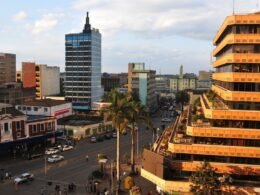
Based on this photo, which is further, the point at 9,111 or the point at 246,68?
the point at 9,111

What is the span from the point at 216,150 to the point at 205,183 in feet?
33.3


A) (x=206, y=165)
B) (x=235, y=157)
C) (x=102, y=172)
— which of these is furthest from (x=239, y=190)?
(x=102, y=172)

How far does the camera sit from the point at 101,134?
126m

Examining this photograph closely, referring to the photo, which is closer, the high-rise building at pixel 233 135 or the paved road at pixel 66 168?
the high-rise building at pixel 233 135

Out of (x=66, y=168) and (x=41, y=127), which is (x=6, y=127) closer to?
(x=41, y=127)

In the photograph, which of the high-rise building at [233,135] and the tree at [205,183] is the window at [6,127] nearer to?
the high-rise building at [233,135]

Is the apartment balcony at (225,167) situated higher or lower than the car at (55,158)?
higher

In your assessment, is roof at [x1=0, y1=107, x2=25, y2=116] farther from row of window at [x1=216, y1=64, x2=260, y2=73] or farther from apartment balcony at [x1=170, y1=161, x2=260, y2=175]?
row of window at [x1=216, y1=64, x2=260, y2=73]

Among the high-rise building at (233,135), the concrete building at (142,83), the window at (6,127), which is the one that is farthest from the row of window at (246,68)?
the concrete building at (142,83)

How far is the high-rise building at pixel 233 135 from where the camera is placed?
57688 mm

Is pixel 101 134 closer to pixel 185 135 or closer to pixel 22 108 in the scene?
pixel 22 108

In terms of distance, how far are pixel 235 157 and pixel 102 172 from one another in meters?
26.0

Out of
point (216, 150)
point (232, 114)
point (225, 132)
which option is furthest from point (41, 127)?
point (232, 114)

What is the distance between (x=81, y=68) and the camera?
17712 centimetres
